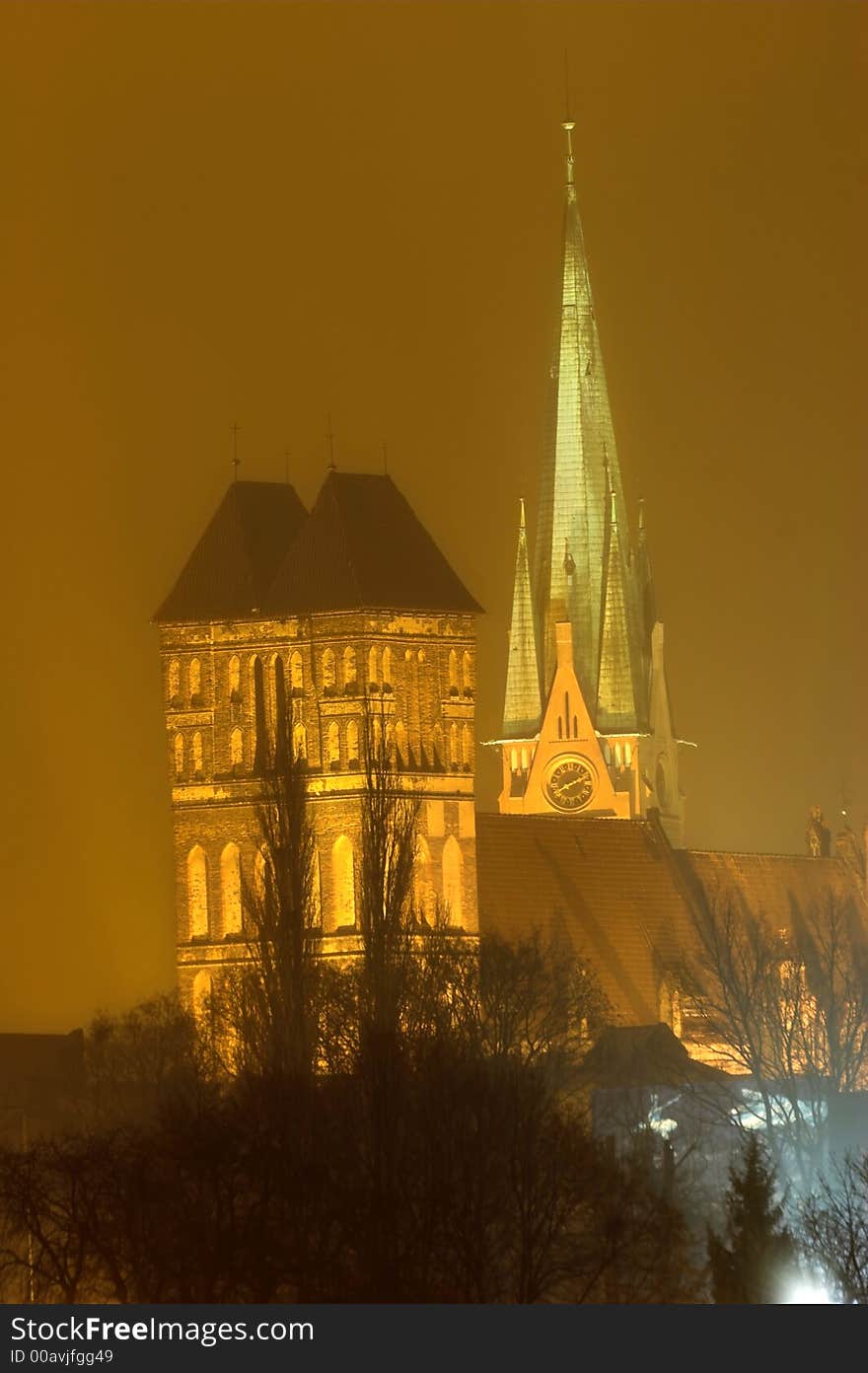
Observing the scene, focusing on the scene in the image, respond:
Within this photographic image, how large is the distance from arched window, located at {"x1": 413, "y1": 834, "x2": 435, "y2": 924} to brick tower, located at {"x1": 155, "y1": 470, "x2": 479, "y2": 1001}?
1.7 inches

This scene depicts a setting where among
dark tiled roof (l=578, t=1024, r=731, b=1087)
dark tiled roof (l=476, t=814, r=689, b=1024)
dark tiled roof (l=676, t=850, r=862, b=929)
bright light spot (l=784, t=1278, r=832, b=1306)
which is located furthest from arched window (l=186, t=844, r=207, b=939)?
bright light spot (l=784, t=1278, r=832, b=1306)

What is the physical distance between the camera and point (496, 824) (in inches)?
4980

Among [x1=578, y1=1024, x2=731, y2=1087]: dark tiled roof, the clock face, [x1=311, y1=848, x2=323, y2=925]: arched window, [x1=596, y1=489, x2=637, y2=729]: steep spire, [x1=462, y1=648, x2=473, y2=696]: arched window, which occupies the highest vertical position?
[x1=596, y1=489, x2=637, y2=729]: steep spire

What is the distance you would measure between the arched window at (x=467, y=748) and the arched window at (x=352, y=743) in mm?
2769

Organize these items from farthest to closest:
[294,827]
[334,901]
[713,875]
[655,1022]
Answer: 1. [713,875]
2. [655,1022]
3. [334,901]
4. [294,827]

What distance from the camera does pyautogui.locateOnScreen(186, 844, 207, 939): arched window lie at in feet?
382

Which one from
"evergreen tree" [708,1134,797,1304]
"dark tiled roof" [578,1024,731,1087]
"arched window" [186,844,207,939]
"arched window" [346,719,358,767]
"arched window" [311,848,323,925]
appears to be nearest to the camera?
"evergreen tree" [708,1134,797,1304]

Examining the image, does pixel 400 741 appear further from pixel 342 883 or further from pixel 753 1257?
pixel 753 1257

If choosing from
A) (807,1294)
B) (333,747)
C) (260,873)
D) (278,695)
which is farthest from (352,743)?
(807,1294)

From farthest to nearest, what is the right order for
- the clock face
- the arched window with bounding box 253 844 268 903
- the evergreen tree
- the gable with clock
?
the clock face
the gable with clock
the arched window with bounding box 253 844 268 903
the evergreen tree

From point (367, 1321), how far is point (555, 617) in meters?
72.3

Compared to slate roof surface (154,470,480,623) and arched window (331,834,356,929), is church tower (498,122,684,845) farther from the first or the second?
arched window (331,834,356,929)

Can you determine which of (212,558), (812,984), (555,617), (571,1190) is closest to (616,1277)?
(571,1190)

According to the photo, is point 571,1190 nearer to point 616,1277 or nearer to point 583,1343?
point 616,1277
